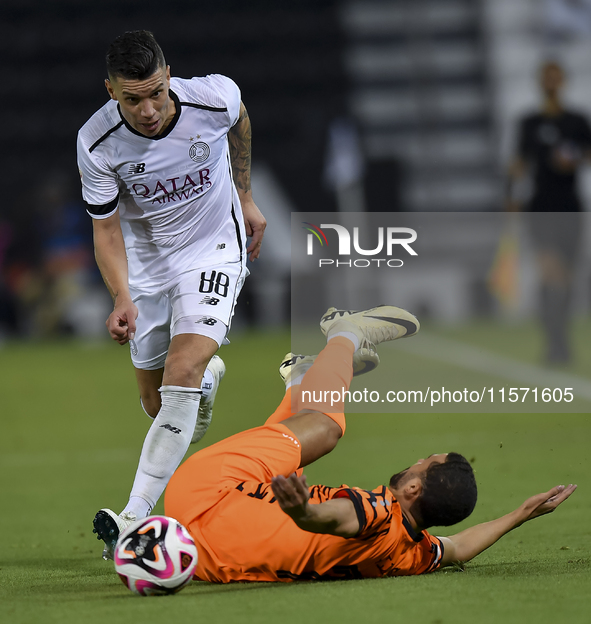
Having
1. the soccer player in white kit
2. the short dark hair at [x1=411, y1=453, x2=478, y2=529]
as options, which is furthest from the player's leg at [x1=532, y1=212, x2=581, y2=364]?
the short dark hair at [x1=411, y1=453, x2=478, y2=529]

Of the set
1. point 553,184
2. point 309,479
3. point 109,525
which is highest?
point 109,525

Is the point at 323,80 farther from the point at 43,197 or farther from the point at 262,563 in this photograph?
the point at 262,563

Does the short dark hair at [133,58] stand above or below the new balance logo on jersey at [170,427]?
above

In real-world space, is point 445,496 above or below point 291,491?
below

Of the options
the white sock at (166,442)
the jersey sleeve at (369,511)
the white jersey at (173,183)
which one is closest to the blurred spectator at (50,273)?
the white jersey at (173,183)

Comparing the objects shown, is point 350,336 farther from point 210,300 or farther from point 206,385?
point 206,385

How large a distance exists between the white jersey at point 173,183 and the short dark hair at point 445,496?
147 cm

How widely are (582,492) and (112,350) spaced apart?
9873 millimetres

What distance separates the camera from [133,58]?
401cm

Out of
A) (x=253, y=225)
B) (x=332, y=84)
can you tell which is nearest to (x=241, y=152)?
(x=253, y=225)

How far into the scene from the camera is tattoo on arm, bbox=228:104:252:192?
4941 mm

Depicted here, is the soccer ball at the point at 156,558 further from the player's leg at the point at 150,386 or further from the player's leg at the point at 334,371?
the player's leg at the point at 150,386

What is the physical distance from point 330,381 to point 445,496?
2.67ft

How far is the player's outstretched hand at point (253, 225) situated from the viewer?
4945 millimetres
